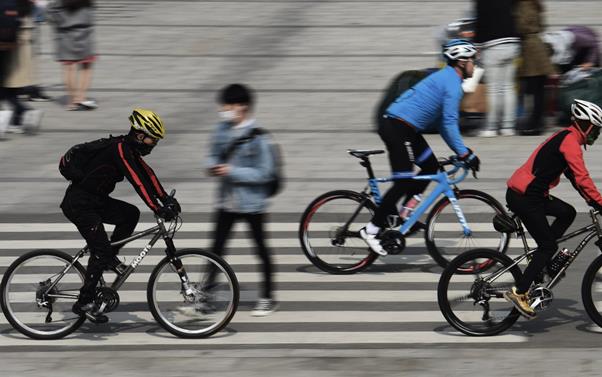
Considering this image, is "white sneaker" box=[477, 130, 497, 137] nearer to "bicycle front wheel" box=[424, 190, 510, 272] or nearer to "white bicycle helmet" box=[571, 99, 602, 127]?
"bicycle front wheel" box=[424, 190, 510, 272]

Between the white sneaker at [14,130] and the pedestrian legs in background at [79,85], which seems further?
the pedestrian legs in background at [79,85]

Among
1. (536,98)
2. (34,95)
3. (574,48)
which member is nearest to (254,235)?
(536,98)

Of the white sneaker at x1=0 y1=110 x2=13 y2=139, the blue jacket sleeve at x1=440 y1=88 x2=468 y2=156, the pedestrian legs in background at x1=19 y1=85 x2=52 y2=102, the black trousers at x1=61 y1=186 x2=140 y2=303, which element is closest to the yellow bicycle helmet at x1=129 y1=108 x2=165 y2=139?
the black trousers at x1=61 y1=186 x2=140 y2=303

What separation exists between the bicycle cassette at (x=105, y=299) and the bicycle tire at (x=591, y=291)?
3188mm

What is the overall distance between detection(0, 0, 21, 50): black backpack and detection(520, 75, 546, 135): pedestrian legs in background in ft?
20.8

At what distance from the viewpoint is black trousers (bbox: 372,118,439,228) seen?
392 inches

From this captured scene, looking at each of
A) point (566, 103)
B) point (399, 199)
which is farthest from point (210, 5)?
point (399, 199)

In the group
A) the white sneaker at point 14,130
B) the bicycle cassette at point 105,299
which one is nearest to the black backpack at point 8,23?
the white sneaker at point 14,130

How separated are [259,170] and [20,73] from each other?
772cm

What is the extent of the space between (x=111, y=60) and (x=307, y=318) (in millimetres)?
12017

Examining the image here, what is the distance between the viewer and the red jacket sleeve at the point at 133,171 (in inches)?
322

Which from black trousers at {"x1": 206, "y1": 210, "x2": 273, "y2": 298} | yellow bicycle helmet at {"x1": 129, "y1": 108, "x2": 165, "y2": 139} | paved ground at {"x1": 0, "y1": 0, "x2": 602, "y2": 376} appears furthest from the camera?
black trousers at {"x1": 206, "y1": 210, "x2": 273, "y2": 298}

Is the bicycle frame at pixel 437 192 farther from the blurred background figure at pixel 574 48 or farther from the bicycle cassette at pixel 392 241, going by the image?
the blurred background figure at pixel 574 48

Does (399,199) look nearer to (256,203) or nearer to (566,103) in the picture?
(256,203)
